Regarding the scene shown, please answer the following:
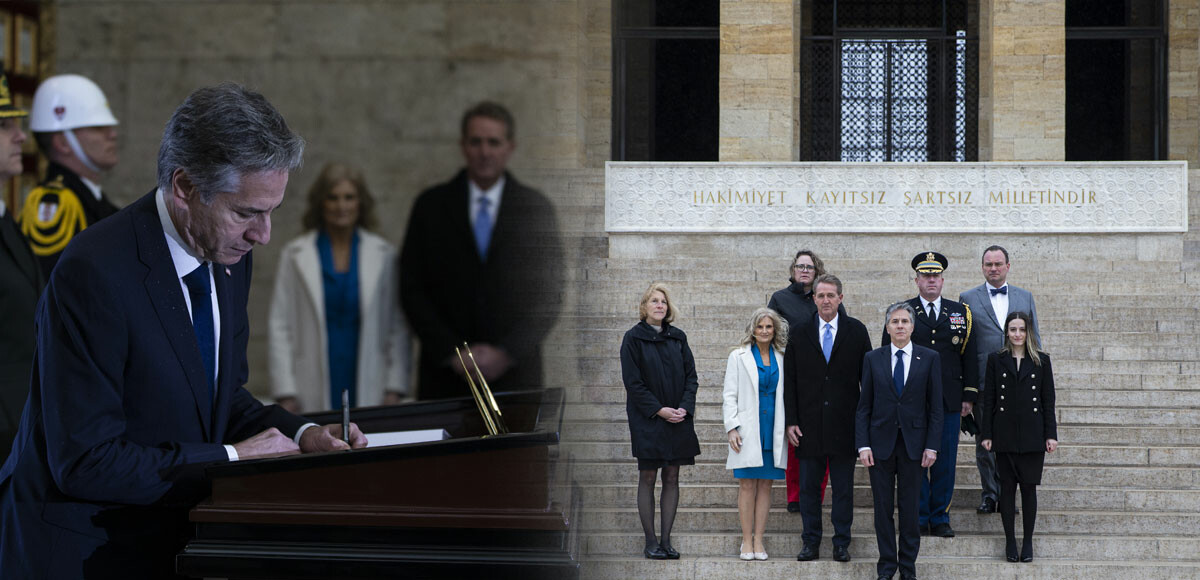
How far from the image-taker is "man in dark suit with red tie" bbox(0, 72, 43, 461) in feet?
12.7

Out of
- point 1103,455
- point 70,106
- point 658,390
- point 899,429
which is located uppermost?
point 70,106

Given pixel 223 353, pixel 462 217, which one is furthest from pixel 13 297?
pixel 462 217

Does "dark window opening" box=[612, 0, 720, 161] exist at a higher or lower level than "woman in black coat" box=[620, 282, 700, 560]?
higher

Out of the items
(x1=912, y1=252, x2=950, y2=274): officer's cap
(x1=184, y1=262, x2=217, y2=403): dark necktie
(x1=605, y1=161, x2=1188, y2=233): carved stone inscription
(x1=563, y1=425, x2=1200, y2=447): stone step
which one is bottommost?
(x1=563, y1=425, x2=1200, y2=447): stone step

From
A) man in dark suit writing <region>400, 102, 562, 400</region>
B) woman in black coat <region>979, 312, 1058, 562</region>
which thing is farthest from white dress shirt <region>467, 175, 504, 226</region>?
woman in black coat <region>979, 312, 1058, 562</region>

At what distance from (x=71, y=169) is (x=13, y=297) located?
0.65 m

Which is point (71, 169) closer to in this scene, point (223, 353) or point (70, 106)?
point (70, 106)

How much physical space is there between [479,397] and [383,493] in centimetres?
20

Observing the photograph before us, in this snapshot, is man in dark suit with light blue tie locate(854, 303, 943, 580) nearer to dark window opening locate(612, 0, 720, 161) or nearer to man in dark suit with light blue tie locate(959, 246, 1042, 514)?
man in dark suit with light blue tie locate(959, 246, 1042, 514)

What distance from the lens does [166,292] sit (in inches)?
78.3

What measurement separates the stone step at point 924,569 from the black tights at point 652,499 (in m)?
0.16

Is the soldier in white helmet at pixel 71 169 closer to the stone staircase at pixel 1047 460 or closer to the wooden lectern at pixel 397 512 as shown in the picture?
the stone staircase at pixel 1047 460

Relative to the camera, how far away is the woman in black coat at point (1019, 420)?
648 cm

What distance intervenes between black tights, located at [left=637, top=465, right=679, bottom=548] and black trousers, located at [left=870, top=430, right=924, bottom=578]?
96cm
